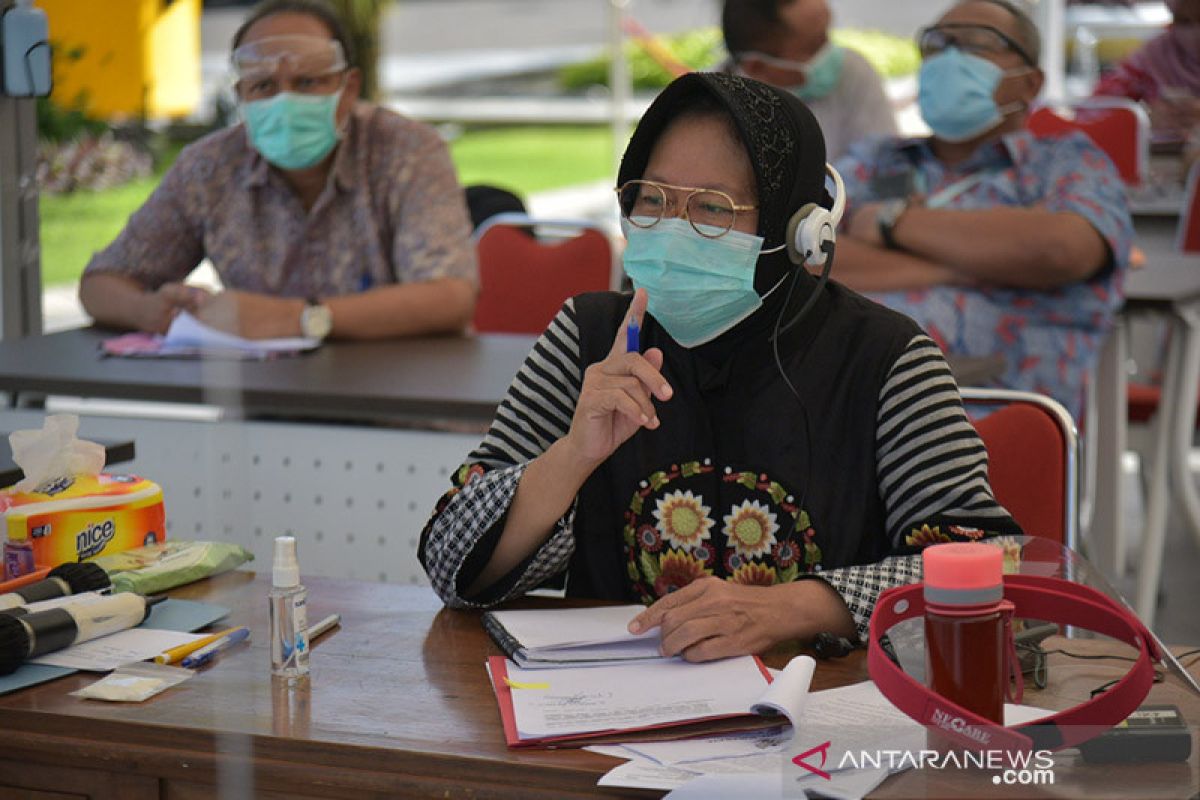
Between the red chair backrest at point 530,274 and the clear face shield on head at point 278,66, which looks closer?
the clear face shield on head at point 278,66

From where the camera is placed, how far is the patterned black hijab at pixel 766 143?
2.05 meters

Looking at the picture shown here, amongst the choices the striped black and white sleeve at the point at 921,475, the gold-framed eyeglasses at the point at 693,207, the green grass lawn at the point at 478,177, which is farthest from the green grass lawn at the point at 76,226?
the striped black and white sleeve at the point at 921,475

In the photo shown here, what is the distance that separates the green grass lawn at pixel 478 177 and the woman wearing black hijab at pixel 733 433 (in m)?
2.21

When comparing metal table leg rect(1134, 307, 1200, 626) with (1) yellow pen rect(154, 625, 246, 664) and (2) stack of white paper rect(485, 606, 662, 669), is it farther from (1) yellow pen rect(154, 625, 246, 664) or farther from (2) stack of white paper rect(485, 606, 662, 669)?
(1) yellow pen rect(154, 625, 246, 664)

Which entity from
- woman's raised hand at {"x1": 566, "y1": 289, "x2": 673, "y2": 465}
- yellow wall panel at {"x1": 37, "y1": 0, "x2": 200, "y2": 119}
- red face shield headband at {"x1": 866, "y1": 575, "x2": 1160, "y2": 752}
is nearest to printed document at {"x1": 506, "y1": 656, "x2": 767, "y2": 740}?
red face shield headband at {"x1": 866, "y1": 575, "x2": 1160, "y2": 752}

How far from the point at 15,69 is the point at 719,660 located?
2545mm

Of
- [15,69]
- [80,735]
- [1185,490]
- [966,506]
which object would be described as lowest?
[1185,490]

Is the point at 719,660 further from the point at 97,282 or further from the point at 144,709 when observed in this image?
the point at 97,282

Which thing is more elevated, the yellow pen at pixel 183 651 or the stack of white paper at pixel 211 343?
the stack of white paper at pixel 211 343

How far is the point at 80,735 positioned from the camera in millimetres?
1716

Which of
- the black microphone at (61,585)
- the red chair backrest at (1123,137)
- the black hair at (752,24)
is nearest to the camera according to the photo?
the black microphone at (61,585)

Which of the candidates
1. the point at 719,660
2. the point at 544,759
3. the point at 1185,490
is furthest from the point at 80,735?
the point at 1185,490
